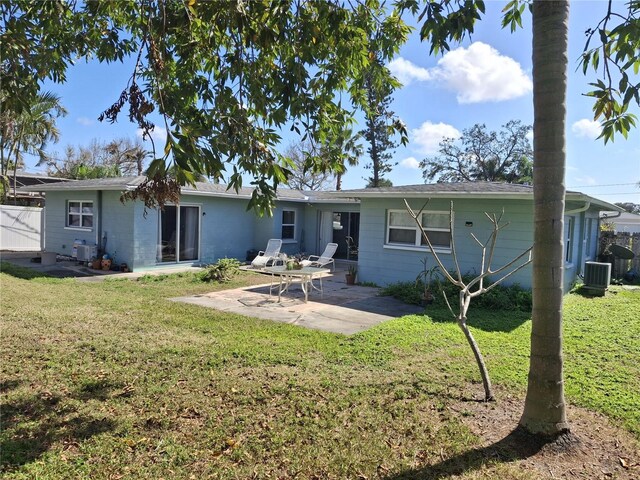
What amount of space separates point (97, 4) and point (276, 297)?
6796 millimetres

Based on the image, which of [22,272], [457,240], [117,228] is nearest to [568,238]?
[457,240]

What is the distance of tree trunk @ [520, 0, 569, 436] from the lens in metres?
3.20

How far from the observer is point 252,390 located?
14.4 ft

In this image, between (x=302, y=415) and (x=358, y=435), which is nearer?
(x=358, y=435)

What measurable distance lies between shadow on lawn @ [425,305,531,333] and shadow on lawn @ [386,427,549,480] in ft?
13.2

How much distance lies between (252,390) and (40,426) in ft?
6.00

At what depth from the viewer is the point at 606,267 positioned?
11398mm

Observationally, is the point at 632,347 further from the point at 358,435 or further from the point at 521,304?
the point at 358,435

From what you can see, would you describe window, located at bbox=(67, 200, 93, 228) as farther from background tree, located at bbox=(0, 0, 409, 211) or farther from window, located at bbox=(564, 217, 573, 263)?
window, located at bbox=(564, 217, 573, 263)

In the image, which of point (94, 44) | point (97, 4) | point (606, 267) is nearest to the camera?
point (97, 4)

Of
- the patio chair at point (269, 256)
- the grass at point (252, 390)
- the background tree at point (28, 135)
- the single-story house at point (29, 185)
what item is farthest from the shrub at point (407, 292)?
the single-story house at point (29, 185)

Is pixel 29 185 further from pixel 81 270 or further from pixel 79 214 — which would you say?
pixel 81 270

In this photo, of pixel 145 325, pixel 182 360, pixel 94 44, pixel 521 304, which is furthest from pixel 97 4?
pixel 521 304

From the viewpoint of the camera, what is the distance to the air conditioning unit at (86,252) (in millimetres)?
13984
